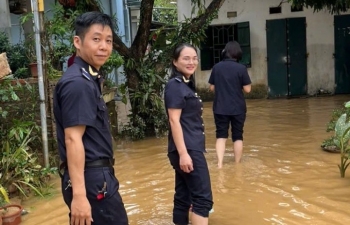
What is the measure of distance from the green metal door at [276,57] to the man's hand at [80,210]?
10.6m

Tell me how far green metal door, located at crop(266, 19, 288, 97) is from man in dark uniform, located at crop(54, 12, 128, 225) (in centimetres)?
1025

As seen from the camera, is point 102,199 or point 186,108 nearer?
point 102,199

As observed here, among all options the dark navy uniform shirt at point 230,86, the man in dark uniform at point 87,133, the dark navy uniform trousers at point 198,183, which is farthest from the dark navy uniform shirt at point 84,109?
the dark navy uniform shirt at point 230,86

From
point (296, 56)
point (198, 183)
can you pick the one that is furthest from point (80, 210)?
point (296, 56)

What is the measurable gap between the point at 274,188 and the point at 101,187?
2.84 metres

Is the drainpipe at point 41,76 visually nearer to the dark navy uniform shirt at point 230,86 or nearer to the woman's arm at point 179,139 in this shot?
the dark navy uniform shirt at point 230,86

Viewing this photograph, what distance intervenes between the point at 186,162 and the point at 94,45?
1.26m

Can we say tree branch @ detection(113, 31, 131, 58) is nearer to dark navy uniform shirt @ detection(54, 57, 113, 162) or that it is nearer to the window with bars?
the window with bars

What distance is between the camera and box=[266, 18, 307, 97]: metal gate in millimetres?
11992

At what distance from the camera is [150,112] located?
7.75 m

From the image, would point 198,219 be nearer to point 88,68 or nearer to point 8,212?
point 88,68

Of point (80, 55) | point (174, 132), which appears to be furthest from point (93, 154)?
point (174, 132)

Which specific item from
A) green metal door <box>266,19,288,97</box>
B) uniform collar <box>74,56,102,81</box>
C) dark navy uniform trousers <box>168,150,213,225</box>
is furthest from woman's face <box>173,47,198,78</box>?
green metal door <box>266,19,288,97</box>

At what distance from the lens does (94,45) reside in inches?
92.0
